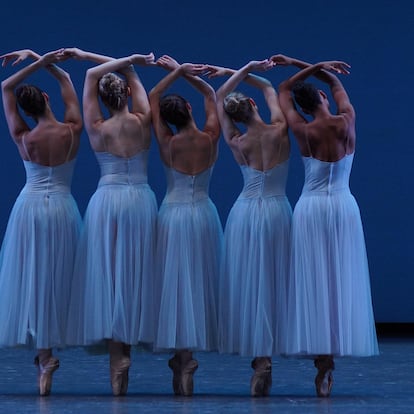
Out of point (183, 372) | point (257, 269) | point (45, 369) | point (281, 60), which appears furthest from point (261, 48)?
point (45, 369)

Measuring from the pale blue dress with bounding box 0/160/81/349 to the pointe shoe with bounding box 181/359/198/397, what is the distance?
1.87 ft

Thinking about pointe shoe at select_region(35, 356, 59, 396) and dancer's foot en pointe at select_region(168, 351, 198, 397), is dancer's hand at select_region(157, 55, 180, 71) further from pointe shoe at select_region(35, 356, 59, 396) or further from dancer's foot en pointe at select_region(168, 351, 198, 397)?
pointe shoe at select_region(35, 356, 59, 396)

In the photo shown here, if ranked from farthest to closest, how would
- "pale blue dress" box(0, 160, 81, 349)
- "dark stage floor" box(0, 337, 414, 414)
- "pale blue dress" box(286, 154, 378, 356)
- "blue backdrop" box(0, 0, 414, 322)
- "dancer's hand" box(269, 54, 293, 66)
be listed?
1. "blue backdrop" box(0, 0, 414, 322)
2. "dancer's hand" box(269, 54, 293, 66)
3. "pale blue dress" box(0, 160, 81, 349)
4. "pale blue dress" box(286, 154, 378, 356)
5. "dark stage floor" box(0, 337, 414, 414)

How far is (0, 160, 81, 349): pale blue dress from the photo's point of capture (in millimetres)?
5805

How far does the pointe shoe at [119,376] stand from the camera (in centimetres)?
576

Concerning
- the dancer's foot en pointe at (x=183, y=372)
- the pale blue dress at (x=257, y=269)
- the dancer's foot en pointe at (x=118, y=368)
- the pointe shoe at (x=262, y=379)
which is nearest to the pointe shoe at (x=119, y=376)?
the dancer's foot en pointe at (x=118, y=368)

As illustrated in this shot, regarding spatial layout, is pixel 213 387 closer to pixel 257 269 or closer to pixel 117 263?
pixel 257 269

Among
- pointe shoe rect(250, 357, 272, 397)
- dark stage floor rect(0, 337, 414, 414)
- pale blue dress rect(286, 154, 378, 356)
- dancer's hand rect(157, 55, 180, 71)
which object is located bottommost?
dark stage floor rect(0, 337, 414, 414)

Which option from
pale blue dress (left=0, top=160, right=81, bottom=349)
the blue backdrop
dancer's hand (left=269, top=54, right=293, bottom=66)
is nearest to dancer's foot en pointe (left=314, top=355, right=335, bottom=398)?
pale blue dress (left=0, top=160, right=81, bottom=349)

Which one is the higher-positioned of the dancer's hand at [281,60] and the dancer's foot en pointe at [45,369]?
the dancer's hand at [281,60]

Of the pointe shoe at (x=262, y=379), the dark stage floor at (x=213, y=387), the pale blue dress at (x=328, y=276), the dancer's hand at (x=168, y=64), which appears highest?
the dancer's hand at (x=168, y=64)

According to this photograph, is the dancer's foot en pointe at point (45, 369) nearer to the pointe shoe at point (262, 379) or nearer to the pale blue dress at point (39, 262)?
the pale blue dress at point (39, 262)

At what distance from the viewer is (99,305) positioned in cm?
578

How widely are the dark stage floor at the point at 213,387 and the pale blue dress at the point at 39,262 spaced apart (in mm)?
307
